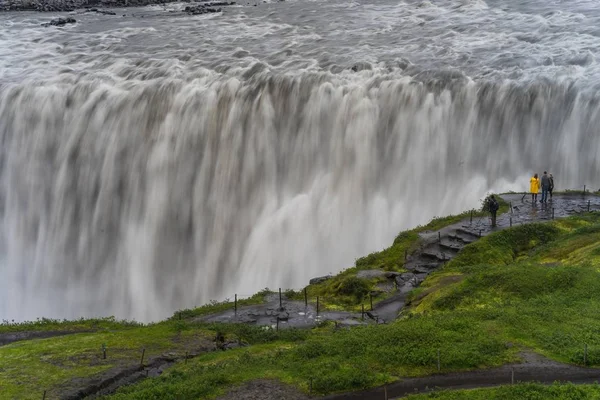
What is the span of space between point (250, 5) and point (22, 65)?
135 feet

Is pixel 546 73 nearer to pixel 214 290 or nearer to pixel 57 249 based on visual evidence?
pixel 214 290

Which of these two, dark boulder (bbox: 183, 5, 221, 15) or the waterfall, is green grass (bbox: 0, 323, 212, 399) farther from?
dark boulder (bbox: 183, 5, 221, 15)

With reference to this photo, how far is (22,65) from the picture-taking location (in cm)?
7306

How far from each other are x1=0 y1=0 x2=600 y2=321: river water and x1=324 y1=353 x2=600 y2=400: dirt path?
1038 inches

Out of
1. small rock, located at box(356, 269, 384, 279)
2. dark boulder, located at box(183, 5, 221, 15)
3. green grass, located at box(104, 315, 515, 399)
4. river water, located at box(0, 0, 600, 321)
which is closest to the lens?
green grass, located at box(104, 315, 515, 399)

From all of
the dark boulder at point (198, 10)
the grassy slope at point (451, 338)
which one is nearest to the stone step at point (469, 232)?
the grassy slope at point (451, 338)

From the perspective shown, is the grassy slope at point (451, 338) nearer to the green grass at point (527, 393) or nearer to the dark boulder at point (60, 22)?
the green grass at point (527, 393)

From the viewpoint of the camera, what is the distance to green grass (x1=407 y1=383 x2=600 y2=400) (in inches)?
800

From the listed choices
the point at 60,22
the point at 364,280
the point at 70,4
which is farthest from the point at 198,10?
the point at 364,280

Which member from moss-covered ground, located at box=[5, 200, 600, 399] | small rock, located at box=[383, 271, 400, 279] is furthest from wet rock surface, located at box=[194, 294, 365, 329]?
Result: small rock, located at box=[383, 271, 400, 279]

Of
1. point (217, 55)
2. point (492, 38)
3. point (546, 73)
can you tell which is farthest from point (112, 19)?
point (546, 73)

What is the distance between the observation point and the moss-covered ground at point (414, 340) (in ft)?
78.7

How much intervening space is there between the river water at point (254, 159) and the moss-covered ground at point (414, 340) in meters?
15.6

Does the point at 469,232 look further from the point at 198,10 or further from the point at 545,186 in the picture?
the point at 198,10
